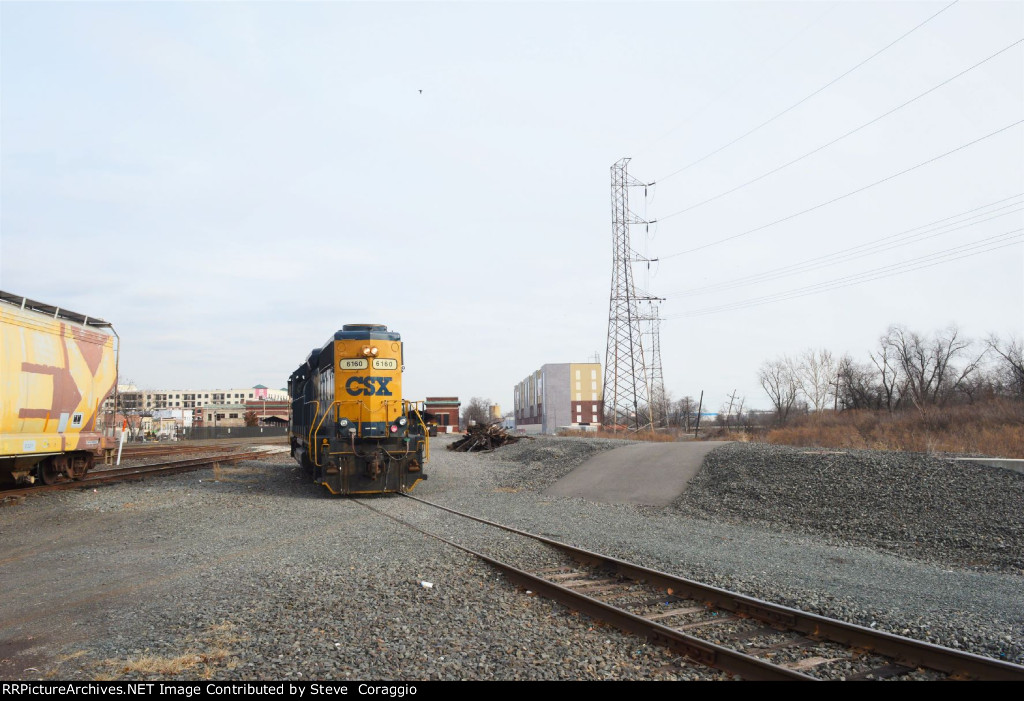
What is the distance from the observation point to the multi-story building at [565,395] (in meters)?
88.3

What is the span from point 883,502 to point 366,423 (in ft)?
36.5

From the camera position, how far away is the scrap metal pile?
102ft

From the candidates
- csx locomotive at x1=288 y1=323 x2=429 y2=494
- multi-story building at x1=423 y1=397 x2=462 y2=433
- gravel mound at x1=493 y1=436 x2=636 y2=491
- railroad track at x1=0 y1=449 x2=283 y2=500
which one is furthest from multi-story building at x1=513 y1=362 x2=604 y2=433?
csx locomotive at x1=288 y1=323 x2=429 y2=494

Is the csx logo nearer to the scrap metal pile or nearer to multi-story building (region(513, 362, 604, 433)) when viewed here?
the scrap metal pile

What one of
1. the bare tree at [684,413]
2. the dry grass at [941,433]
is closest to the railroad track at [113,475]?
the dry grass at [941,433]

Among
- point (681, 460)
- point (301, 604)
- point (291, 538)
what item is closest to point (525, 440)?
point (681, 460)

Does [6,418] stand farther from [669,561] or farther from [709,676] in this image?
[709,676]

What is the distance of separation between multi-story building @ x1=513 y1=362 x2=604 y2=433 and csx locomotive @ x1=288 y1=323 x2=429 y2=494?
66.4 meters

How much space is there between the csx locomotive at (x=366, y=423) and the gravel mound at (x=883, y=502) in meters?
6.60

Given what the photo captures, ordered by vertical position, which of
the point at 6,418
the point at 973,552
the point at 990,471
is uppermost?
the point at 6,418

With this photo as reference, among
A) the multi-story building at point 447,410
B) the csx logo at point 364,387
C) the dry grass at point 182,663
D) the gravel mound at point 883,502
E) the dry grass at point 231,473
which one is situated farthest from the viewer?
the multi-story building at point 447,410

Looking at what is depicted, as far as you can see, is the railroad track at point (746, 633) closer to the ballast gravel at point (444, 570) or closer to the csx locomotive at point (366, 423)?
the ballast gravel at point (444, 570)

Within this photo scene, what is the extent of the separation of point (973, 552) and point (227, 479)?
57.3 feet

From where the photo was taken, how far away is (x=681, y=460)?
1819 centimetres
